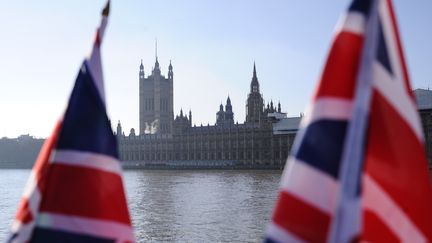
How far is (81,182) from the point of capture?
3.12m

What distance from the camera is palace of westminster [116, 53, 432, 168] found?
91.1m

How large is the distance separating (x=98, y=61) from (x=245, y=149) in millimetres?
91382

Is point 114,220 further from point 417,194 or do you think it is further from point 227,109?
point 227,109

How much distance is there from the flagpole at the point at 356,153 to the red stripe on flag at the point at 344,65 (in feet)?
0.20

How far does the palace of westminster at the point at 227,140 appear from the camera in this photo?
91.1 metres

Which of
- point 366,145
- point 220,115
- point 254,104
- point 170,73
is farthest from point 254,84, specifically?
point 366,145

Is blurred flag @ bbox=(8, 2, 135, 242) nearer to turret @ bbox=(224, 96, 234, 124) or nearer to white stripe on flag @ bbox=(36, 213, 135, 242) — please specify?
white stripe on flag @ bbox=(36, 213, 135, 242)

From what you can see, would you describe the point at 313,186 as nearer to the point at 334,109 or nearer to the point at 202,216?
the point at 334,109

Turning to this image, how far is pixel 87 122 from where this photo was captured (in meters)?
3.18

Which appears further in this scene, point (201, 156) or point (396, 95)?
point (201, 156)

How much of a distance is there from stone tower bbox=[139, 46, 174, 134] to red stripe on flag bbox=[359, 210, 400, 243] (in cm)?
12540

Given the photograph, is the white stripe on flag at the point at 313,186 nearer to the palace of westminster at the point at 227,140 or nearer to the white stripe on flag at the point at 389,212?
the white stripe on flag at the point at 389,212

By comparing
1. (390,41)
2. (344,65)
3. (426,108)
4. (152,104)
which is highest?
(152,104)

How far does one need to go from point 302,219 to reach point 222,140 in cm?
9589
